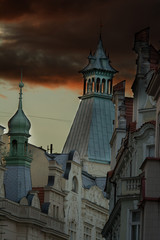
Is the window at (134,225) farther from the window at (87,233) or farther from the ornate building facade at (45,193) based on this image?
the window at (87,233)

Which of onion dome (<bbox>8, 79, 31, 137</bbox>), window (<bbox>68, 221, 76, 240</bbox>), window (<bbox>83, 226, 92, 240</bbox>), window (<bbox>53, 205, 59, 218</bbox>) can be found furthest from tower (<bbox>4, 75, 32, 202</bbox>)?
window (<bbox>83, 226, 92, 240</bbox>)

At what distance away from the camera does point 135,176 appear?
52469mm

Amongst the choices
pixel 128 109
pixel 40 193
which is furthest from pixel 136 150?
pixel 40 193

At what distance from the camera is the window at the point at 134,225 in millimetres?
50156

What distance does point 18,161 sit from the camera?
86562mm

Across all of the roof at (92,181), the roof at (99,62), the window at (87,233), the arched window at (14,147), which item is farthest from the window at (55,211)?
the roof at (99,62)

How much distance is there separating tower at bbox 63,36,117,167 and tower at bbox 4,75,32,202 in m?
28.6

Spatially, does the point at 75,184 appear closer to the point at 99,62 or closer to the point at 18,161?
the point at 18,161

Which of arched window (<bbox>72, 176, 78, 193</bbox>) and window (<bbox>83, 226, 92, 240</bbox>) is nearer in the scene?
arched window (<bbox>72, 176, 78, 193</bbox>)

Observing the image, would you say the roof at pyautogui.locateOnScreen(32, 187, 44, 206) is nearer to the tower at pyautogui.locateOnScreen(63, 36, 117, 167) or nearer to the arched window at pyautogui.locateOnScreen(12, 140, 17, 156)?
the arched window at pyautogui.locateOnScreen(12, 140, 17, 156)

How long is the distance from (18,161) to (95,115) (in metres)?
37.5

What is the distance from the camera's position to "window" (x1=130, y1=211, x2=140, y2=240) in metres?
50.2

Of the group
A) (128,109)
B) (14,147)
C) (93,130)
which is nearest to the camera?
(128,109)

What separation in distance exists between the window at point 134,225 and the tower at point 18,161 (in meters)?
31.5
